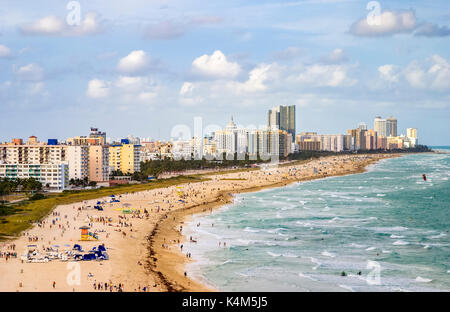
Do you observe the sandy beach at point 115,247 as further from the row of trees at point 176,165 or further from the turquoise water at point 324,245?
the row of trees at point 176,165

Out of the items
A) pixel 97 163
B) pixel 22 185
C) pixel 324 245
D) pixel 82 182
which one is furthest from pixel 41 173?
pixel 324 245

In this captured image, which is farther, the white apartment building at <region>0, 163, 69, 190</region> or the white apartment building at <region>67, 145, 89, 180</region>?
the white apartment building at <region>67, 145, 89, 180</region>

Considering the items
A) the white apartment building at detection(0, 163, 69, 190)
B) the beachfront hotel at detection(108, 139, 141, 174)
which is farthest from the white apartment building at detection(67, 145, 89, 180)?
the beachfront hotel at detection(108, 139, 141, 174)

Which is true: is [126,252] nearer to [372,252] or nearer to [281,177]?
[372,252]

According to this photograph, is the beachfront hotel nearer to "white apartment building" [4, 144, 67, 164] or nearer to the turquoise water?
"white apartment building" [4, 144, 67, 164]

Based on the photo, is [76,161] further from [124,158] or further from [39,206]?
[39,206]

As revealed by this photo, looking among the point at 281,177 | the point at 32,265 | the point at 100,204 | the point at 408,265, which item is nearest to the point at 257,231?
the point at 408,265
